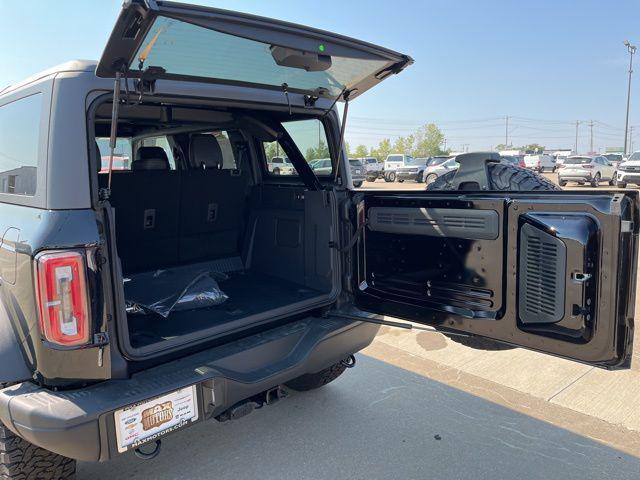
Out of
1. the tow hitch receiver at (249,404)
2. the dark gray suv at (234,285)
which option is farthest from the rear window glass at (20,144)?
the tow hitch receiver at (249,404)

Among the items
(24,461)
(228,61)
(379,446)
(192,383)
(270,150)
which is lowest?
(379,446)

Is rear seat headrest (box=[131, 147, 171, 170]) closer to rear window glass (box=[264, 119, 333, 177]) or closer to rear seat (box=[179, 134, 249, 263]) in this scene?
rear seat (box=[179, 134, 249, 263])

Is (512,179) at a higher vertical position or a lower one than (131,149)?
lower

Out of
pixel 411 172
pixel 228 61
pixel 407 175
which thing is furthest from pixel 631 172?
pixel 228 61

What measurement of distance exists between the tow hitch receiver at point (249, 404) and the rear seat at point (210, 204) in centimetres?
181

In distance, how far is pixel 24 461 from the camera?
2.20 meters

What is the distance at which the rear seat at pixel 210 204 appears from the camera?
4000 mm

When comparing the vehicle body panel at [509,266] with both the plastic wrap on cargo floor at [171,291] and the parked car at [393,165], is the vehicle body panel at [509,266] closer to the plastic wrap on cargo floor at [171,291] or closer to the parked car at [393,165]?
the plastic wrap on cargo floor at [171,291]

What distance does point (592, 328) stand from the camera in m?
2.18

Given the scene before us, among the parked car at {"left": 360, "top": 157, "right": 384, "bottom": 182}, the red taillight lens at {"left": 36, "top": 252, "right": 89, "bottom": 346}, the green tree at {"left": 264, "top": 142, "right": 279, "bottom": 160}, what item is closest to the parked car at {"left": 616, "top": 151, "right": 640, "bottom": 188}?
the parked car at {"left": 360, "top": 157, "right": 384, "bottom": 182}

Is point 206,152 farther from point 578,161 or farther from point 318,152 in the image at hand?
point 578,161

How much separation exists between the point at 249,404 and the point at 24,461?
987mm

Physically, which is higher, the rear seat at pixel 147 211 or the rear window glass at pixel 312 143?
the rear window glass at pixel 312 143

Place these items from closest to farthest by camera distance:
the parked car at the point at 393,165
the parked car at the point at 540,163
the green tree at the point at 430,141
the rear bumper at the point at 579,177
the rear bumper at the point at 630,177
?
the rear bumper at the point at 630,177, the rear bumper at the point at 579,177, the parked car at the point at 393,165, the parked car at the point at 540,163, the green tree at the point at 430,141
